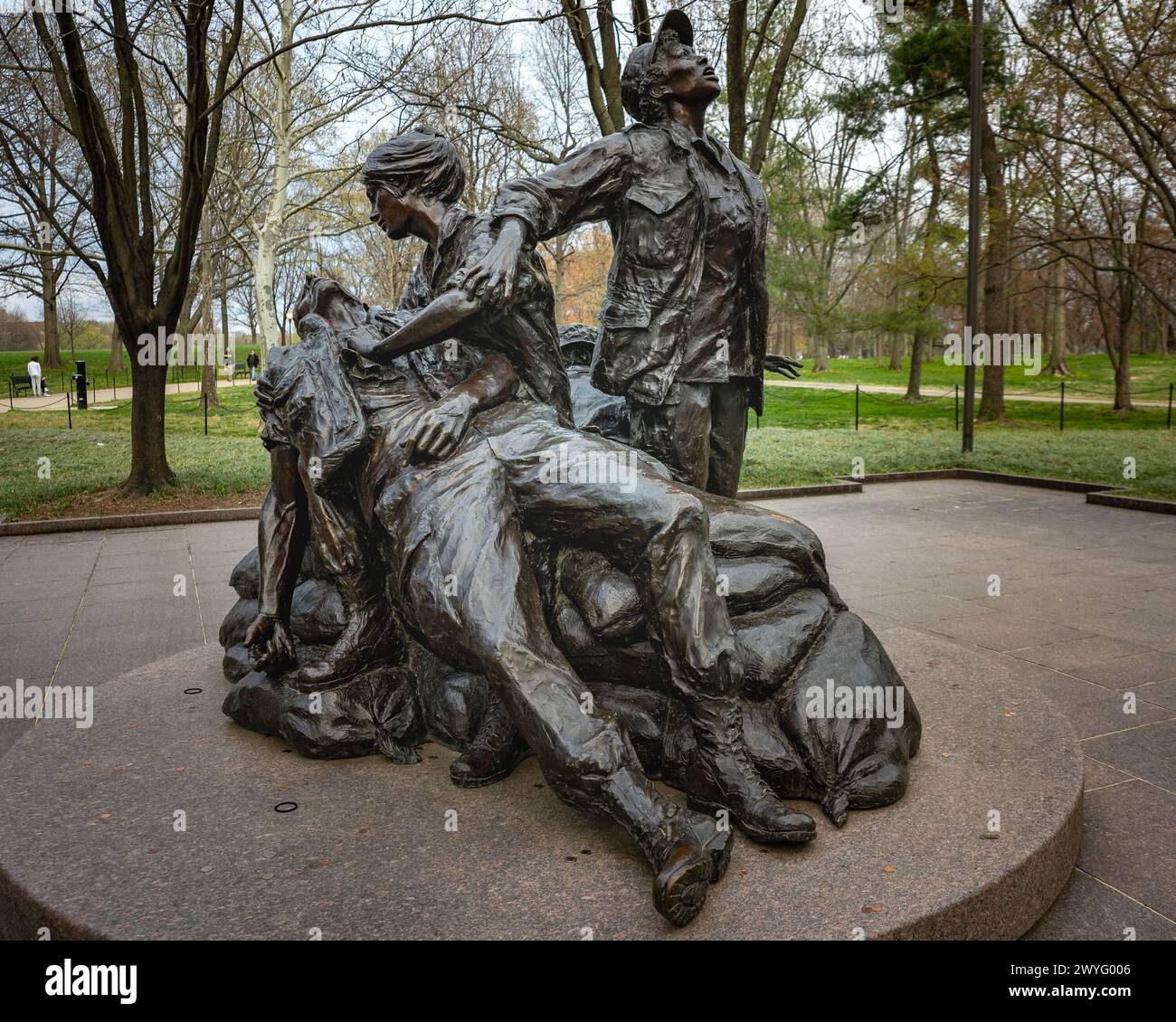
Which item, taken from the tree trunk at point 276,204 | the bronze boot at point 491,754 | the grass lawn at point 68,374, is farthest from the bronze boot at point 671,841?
the grass lawn at point 68,374

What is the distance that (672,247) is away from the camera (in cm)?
416

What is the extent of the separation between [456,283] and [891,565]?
17.4 ft

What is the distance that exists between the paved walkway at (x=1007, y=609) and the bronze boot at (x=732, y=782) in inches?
30.0

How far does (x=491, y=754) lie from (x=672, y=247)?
89.8 inches

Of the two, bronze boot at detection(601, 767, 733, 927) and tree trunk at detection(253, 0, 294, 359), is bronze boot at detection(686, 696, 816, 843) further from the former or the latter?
tree trunk at detection(253, 0, 294, 359)

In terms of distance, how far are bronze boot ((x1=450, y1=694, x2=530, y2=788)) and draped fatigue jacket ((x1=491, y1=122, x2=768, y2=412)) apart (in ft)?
5.48

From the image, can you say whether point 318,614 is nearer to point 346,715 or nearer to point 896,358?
point 346,715

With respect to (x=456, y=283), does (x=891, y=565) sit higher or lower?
lower

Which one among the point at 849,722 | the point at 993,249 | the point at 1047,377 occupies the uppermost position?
the point at 993,249

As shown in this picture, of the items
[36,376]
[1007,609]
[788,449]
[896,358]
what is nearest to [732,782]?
[1007,609]

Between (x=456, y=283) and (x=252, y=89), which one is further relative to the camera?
(x=252, y=89)

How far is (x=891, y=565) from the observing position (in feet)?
25.0
